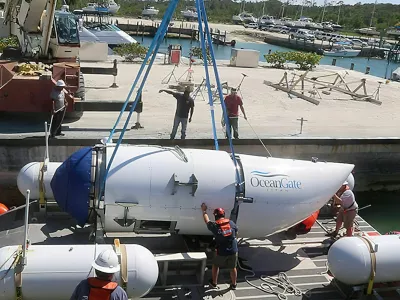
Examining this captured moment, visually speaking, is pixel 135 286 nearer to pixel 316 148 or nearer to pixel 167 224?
pixel 167 224

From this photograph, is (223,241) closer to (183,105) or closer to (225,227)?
(225,227)

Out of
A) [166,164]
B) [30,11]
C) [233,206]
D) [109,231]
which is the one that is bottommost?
[109,231]

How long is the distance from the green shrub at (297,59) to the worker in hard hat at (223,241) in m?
24.4

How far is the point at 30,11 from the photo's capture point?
606 inches

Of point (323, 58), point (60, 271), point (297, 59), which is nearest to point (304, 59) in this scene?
point (297, 59)

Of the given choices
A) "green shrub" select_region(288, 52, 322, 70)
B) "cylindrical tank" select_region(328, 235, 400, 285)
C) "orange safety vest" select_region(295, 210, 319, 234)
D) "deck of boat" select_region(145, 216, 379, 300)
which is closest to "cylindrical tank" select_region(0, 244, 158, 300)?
"deck of boat" select_region(145, 216, 379, 300)

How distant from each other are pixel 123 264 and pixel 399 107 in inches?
736

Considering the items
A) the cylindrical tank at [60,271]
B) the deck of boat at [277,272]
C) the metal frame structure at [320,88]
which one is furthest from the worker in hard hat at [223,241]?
the metal frame structure at [320,88]

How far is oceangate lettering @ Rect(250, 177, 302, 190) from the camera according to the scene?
8531 mm

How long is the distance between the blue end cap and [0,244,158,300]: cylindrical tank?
126 centimetres

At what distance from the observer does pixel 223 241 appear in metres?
7.69

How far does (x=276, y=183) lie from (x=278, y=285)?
180 cm

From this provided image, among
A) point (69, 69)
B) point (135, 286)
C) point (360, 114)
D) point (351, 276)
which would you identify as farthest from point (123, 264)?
point (360, 114)

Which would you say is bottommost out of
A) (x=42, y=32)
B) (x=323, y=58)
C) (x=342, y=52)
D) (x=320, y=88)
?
(x=323, y=58)
